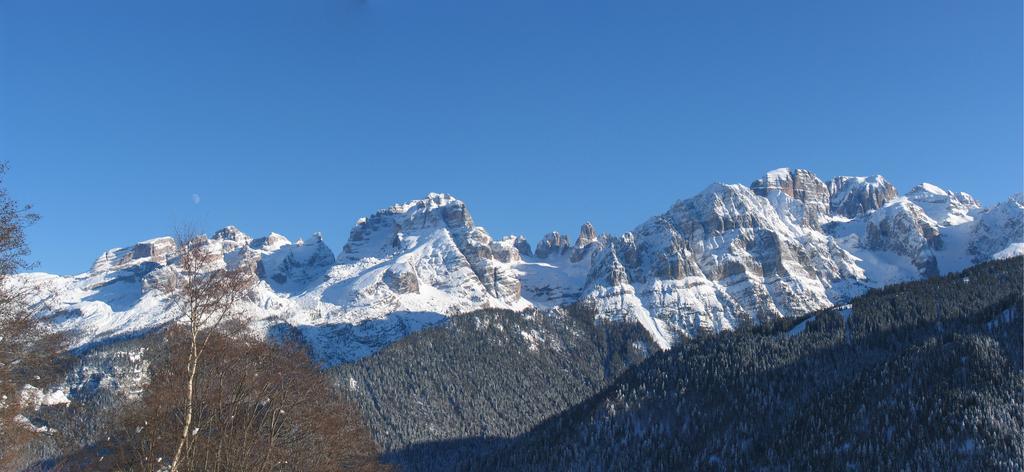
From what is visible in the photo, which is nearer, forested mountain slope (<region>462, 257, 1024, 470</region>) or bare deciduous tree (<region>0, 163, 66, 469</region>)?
bare deciduous tree (<region>0, 163, 66, 469</region>)

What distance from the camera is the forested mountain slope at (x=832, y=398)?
91.8 meters

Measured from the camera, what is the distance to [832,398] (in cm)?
11075

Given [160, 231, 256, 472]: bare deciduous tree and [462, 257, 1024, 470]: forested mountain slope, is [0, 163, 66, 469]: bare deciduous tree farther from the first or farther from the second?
[462, 257, 1024, 470]: forested mountain slope

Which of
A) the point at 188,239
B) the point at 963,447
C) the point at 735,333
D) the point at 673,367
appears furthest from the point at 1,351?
the point at 735,333

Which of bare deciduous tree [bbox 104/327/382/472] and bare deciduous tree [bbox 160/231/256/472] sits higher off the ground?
bare deciduous tree [bbox 160/231/256/472]

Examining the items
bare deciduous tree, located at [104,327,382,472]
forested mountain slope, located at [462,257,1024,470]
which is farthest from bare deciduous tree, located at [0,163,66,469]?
forested mountain slope, located at [462,257,1024,470]

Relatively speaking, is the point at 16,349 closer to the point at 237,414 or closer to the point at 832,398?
the point at 237,414

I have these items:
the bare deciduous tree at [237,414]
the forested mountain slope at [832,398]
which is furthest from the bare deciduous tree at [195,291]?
the forested mountain slope at [832,398]

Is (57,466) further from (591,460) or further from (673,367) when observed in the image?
(673,367)

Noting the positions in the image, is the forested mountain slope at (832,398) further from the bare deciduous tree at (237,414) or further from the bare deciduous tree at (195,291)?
the bare deciduous tree at (195,291)

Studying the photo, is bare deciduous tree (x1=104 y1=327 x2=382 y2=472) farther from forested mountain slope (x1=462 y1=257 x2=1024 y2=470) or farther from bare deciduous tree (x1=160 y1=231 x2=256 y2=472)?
forested mountain slope (x1=462 y1=257 x2=1024 y2=470)

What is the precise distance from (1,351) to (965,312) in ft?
534

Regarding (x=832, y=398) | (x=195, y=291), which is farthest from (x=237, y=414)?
(x=832, y=398)

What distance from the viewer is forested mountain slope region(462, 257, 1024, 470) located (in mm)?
91812
